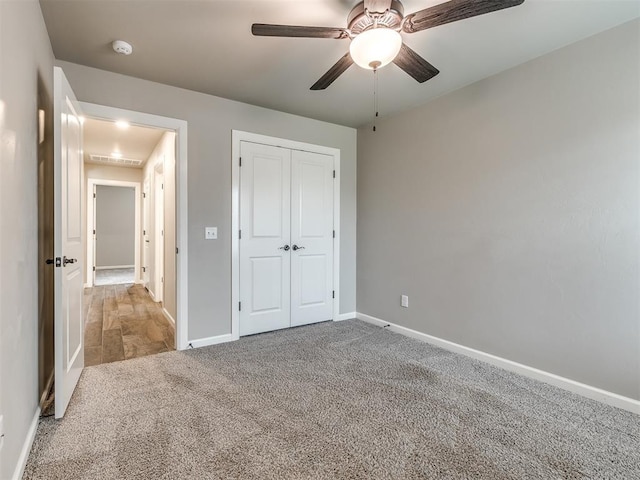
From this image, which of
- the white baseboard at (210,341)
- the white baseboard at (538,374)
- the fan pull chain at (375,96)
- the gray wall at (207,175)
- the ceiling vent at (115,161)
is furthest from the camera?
the ceiling vent at (115,161)

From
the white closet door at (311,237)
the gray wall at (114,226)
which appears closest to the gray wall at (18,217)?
the white closet door at (311,237)

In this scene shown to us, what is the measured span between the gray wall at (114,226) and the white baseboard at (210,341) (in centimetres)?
703

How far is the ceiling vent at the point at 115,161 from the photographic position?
221 inches

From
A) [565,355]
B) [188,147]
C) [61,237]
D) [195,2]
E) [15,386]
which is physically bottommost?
[565,355]

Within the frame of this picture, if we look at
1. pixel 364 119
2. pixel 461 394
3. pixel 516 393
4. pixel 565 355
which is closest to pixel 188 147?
pixel 364 119

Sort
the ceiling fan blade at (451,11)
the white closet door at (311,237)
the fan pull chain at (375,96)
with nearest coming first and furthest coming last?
the ceiling fan blade at (451,11) < the fan pull chain at (375,96) < the white closet door at (311,237)

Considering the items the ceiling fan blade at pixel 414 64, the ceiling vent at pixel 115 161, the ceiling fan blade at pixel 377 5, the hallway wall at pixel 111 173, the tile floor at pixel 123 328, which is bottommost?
the tile floor at pixel 123 328

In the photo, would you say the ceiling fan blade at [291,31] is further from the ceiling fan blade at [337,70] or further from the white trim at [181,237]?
the white trim at [181,237]

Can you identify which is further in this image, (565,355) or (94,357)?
(94,357)

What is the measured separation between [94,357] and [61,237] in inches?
60.7

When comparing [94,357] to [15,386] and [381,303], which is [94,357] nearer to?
[15,386]

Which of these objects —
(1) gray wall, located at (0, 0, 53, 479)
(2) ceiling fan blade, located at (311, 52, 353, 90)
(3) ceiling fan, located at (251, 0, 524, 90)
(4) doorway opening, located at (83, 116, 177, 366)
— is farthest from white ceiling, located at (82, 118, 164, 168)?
(3) ceiling fan, located at (251, 0, 524, 90)

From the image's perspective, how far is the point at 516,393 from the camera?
2189 millimetres

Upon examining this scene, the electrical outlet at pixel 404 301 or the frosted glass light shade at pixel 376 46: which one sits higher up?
the frosted glass light shade at pixel 376 46
